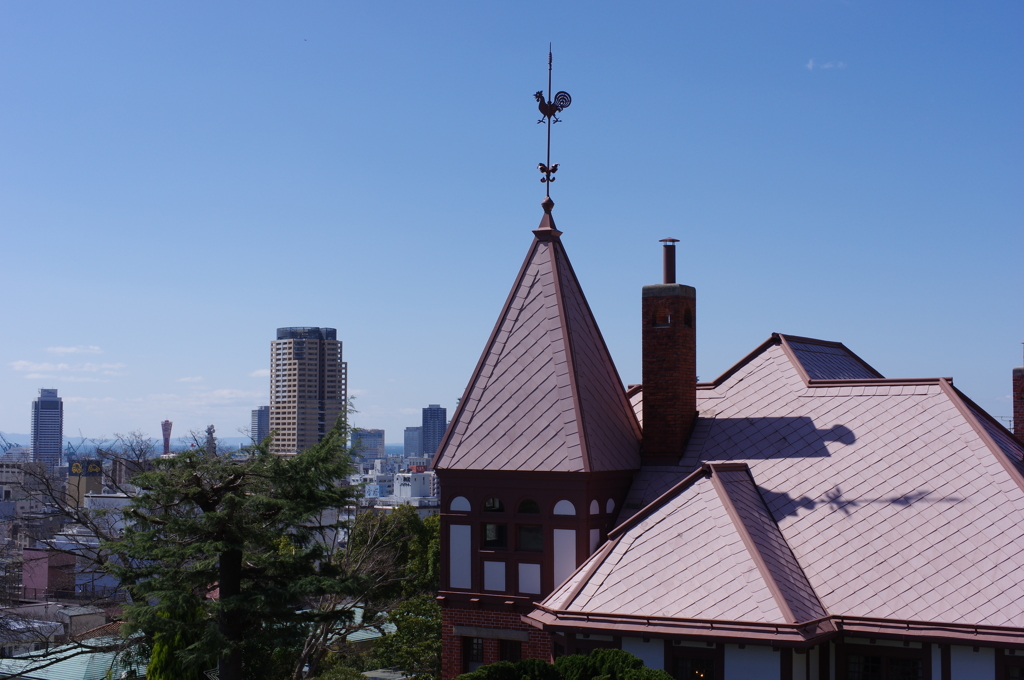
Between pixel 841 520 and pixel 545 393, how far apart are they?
590cm

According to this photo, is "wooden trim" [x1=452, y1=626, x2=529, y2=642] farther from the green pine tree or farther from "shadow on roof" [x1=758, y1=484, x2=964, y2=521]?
"shadow on roof" [x1=758, y1=484, x2=964, y2=521]

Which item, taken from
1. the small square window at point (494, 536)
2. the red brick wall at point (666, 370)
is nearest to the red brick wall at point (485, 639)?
the small square window at point (494, 536)

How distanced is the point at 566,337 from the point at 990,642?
9.05 metres

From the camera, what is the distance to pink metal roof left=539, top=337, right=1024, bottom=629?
15141 millimetres

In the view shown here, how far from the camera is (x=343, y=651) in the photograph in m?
37.4

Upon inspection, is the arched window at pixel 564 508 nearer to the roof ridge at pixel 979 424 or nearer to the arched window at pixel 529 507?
the arched window at pixel 529 507

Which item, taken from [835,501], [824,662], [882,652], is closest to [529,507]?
[835,501]

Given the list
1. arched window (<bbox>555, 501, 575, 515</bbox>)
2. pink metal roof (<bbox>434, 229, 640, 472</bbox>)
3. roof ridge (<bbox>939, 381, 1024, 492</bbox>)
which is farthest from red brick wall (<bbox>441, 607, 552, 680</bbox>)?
roof ridge (<bbox>939, 381, 1024, 492</bbox>)

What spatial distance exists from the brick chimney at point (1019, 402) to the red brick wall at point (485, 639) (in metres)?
12.9

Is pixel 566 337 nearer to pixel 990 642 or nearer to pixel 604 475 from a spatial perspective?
pixel 604 475

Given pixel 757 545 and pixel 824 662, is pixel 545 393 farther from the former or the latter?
pixel 824 662

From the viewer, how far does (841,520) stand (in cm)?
1697

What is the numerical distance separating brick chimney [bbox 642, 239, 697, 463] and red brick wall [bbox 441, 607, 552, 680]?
14.1ft

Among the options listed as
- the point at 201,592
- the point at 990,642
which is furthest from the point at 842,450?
the point at 201,592
